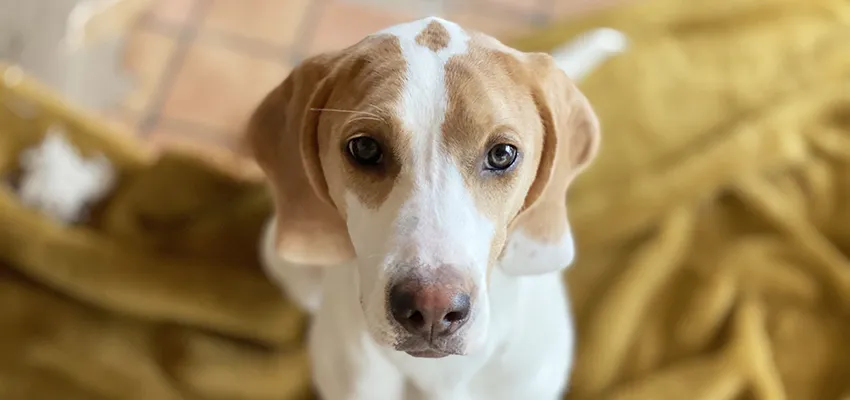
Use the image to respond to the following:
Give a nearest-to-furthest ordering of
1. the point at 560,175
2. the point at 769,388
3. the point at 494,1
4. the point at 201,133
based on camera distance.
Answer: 1. the point at 560,175
2. the point at 769,388
3. the point at 201,133
4. the point at 494,1

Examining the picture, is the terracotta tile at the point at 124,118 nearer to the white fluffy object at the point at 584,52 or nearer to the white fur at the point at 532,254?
the white fluffy object at the point at 584,52

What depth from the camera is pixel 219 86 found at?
1.66 metres

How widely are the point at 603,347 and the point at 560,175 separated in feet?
1.75

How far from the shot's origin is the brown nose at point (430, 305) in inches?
26.8

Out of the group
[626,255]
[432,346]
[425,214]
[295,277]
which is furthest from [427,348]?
[626,255]

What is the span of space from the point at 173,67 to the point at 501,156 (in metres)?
1.11

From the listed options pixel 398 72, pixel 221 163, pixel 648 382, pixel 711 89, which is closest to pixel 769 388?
pixel 648 382

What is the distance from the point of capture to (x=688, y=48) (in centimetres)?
153

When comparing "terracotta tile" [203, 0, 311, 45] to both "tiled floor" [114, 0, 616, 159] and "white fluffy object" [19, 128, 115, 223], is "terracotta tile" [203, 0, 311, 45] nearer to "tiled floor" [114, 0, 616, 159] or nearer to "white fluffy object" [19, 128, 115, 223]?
"tiled floor" [114, 0, 616, 159]

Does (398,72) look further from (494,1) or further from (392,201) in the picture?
(494,1)

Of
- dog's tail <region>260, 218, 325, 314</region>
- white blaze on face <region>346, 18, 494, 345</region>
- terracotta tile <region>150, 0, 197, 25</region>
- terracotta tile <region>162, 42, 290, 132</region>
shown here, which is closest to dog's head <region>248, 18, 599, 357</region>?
white blaze on face <region>346, 18, 494, 345</region>

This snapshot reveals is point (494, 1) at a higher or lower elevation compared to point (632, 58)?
higher

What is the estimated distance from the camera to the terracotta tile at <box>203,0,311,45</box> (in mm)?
1723

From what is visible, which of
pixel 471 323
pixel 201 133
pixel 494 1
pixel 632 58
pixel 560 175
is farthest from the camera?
pixel 494 1
